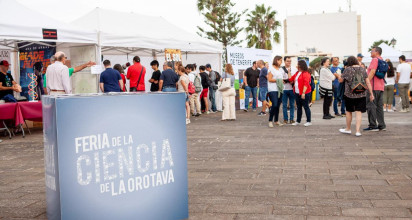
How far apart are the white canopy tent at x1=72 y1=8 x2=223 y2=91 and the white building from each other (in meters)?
73.1

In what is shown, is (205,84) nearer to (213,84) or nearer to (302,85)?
(213,84)

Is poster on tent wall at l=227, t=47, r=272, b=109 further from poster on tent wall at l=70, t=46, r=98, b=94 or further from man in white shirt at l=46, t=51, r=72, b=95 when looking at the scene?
man in white shirt at l=46, t=51, r=72, b=95

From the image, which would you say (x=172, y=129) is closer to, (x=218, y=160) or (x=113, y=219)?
(x=113, y=219)

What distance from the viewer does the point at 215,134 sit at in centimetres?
1026

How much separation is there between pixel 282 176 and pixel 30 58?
33.1ft

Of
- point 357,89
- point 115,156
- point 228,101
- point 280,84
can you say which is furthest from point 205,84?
point 115,156

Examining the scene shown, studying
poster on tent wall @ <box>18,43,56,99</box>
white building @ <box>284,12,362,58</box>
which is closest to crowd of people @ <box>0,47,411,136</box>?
poster on tent wall @ <box>18,43,56,99</box>

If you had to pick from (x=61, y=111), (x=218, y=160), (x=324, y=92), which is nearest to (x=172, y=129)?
(x=61, y=111)

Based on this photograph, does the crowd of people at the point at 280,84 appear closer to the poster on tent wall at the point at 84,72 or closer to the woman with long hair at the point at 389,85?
the woman with long hair at the point at 389,85

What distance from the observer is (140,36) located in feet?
44.0

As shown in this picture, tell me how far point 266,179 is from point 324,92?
26.2 ft

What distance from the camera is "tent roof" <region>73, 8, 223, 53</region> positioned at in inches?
508

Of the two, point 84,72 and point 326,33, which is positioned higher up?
point 326,33

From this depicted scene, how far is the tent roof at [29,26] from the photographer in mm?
10297
